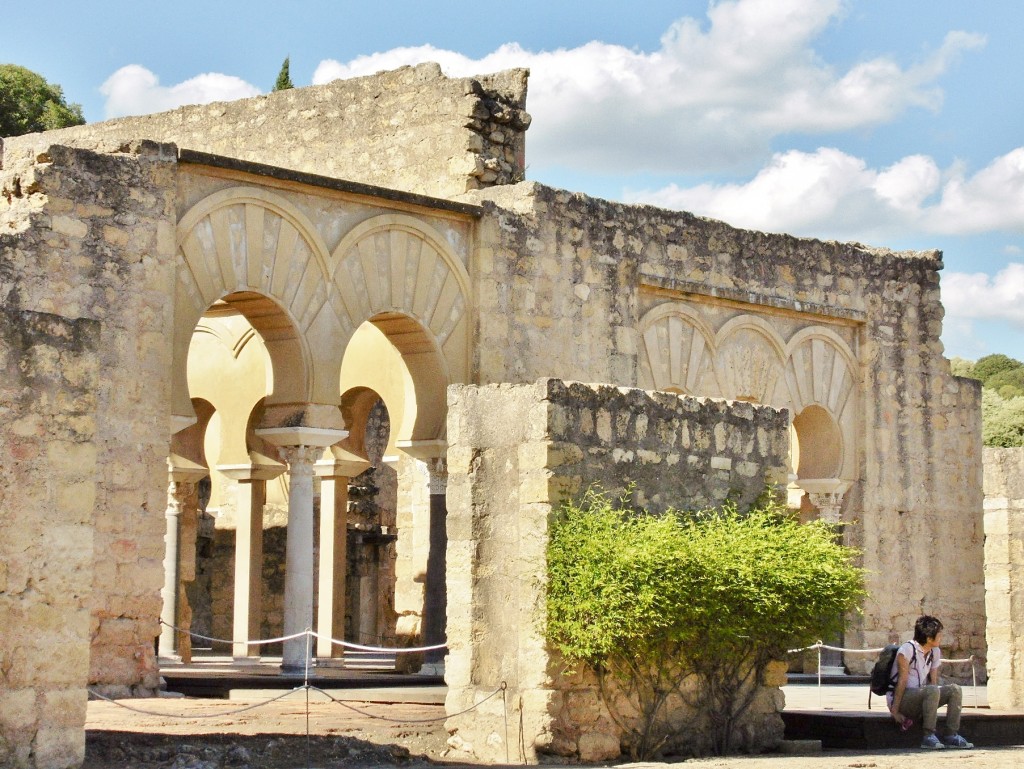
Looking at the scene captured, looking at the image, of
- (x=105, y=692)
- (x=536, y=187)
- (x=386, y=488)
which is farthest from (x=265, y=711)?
(x=386, y=488)

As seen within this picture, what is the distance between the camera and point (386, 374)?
16078 millimetres

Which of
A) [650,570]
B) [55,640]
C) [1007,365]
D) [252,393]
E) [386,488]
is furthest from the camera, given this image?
[1007,365]

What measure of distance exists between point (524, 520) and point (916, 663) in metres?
2.77

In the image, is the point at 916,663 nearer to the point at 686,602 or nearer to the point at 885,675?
the point at 885,675

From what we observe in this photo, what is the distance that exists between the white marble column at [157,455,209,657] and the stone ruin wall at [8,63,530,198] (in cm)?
283

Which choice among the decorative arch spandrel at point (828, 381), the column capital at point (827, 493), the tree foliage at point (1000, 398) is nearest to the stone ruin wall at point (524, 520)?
the decorative arch spandrel at point (828, 381)

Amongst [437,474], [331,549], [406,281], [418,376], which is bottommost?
[331,549]

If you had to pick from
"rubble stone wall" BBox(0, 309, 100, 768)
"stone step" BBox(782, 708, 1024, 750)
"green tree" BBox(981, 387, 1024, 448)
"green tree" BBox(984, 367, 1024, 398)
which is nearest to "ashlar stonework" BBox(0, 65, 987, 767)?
"rubble stone wall" BBox(0, 309, 100, 768)

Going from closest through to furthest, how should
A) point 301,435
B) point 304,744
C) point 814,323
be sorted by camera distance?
point 304,744
point 301,435
point 814,323

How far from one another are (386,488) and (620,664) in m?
11.5

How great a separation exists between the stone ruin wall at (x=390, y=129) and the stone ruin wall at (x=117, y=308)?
2807 millimetres

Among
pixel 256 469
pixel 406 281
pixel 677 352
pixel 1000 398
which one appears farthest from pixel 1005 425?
pixel 406 281

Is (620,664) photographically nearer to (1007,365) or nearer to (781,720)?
(781,720)

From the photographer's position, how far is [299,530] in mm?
13055
